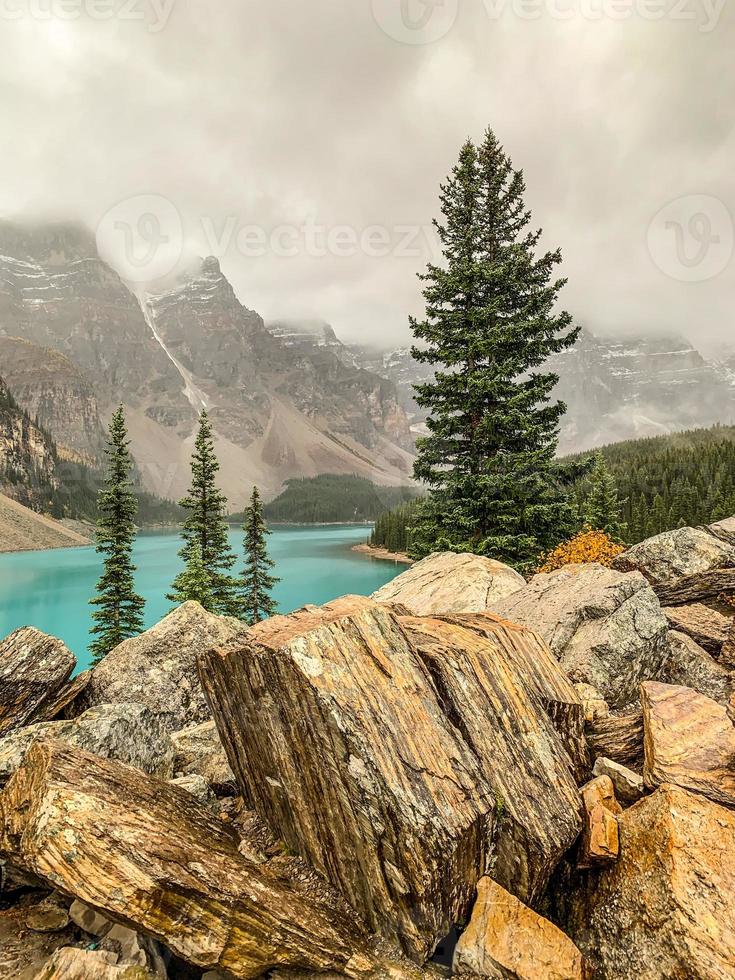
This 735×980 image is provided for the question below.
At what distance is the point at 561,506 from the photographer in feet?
61.6

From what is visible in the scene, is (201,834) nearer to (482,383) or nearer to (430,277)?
(482,383)

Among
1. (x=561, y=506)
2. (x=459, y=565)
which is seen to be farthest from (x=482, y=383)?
(x=459, y=565)

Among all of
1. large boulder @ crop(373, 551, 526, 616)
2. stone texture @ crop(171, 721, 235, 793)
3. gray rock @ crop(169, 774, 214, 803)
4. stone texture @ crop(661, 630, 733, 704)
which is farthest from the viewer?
large boulder @ crop(373, 551, 526, 616)

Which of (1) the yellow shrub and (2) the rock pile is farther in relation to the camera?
(1) the yellow shrub

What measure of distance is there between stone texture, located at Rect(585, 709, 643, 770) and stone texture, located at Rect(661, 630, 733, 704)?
8.77 ft

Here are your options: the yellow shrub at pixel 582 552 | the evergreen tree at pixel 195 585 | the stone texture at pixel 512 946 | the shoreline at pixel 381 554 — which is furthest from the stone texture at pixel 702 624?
the shoreline at pixel 381 554

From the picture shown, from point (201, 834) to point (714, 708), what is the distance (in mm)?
6770

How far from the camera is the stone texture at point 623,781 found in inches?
221

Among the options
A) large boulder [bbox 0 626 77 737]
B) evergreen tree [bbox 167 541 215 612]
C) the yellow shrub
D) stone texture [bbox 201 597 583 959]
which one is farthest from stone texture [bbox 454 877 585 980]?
evergreen tree [bbox 167 541 215 612]

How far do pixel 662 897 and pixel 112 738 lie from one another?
7153mm

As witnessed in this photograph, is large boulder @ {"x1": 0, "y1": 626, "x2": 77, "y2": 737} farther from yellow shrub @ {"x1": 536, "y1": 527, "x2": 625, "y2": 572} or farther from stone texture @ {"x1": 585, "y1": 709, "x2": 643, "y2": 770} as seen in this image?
yellow shrub @ {"x1": 536, "y1": 527, "x2": 625, "y2": 572}

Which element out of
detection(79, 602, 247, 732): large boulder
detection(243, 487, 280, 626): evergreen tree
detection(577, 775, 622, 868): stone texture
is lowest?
detection(243, 487, 280, 626): evergreen tree

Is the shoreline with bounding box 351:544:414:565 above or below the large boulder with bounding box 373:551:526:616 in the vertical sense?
below

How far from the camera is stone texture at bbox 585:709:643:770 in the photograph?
644cm
